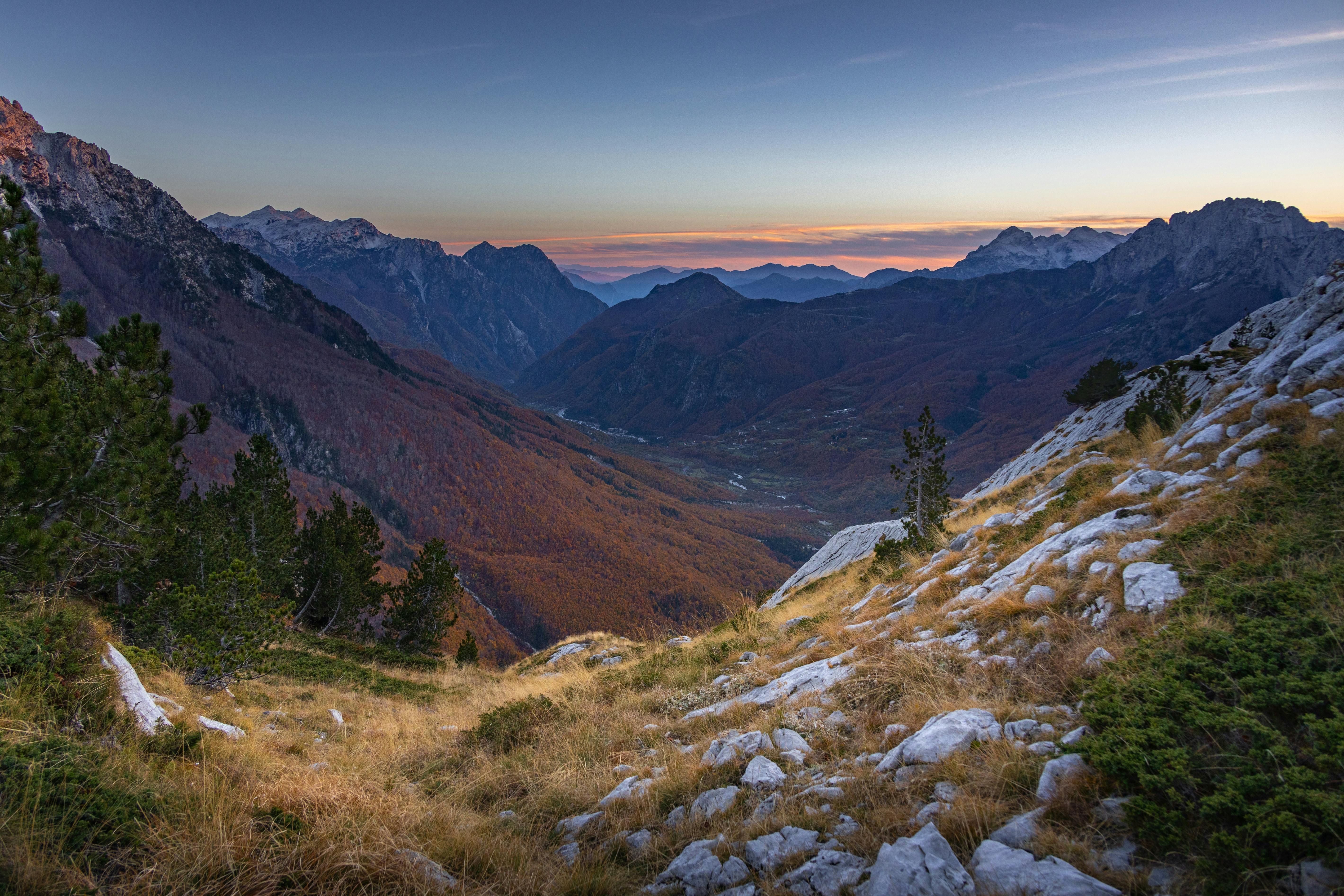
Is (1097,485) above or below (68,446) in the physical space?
below

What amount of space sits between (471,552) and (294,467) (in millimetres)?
60661

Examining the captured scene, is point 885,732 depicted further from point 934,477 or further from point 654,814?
point 934,477

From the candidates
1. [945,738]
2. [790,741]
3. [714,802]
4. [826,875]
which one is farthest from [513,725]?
[945,738]

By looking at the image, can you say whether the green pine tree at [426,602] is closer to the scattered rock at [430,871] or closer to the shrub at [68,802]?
the shrub at [68,802]

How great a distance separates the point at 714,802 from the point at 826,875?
5.36ft

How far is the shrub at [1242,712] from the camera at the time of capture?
10.2ft

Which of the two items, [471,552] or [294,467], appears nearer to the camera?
[471,552]

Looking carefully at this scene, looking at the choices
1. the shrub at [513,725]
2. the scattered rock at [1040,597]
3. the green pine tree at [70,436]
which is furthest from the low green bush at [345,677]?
the scattered rock at [1040,597]

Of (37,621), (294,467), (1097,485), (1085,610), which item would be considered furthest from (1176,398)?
(294,467)

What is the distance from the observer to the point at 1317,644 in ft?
13.8

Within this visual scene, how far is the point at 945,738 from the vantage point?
5145mm

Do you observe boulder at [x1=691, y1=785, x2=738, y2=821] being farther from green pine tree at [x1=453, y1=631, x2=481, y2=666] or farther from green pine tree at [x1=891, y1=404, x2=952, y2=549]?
green pine tree at [x1=453, y1=631, x2=481, y2=666]

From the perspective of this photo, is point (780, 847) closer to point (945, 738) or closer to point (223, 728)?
point (945, 738)

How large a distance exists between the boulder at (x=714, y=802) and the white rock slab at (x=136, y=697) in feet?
18.5
